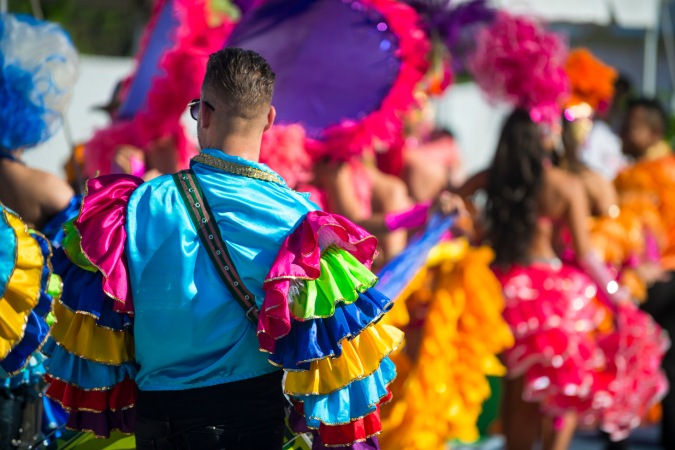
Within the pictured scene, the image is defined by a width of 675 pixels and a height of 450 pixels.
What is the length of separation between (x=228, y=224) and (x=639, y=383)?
3693 mm

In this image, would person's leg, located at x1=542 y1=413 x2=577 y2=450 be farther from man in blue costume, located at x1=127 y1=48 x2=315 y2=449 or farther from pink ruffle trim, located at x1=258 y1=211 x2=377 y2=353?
pink ruffle trim, located at x1=258 y1=211 x2=377 y2=353

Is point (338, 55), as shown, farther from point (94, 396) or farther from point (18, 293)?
point (94, 396)

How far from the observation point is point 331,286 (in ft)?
7.47

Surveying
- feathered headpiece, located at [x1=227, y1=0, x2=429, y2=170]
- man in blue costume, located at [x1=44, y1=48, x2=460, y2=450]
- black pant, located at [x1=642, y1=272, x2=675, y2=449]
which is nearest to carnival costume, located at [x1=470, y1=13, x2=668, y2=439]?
black pant, located at [x1=642, y1=272, x2=675, y2=449]

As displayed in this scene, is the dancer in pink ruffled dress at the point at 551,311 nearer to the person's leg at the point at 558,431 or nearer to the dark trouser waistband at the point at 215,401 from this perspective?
the person's leg at the point at 558,431

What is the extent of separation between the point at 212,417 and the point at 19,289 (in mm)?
645

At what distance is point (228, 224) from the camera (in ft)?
7.57

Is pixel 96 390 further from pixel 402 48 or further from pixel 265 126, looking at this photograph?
pixel 402 48

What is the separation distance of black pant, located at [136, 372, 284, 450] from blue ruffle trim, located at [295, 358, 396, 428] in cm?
11

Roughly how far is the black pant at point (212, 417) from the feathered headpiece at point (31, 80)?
1.36m

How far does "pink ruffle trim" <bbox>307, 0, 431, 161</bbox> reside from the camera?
4.29m

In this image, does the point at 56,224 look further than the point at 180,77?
No

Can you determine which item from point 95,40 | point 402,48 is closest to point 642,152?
point 402,48

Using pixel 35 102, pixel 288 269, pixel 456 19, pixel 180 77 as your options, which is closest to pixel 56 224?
pixel 35 102
